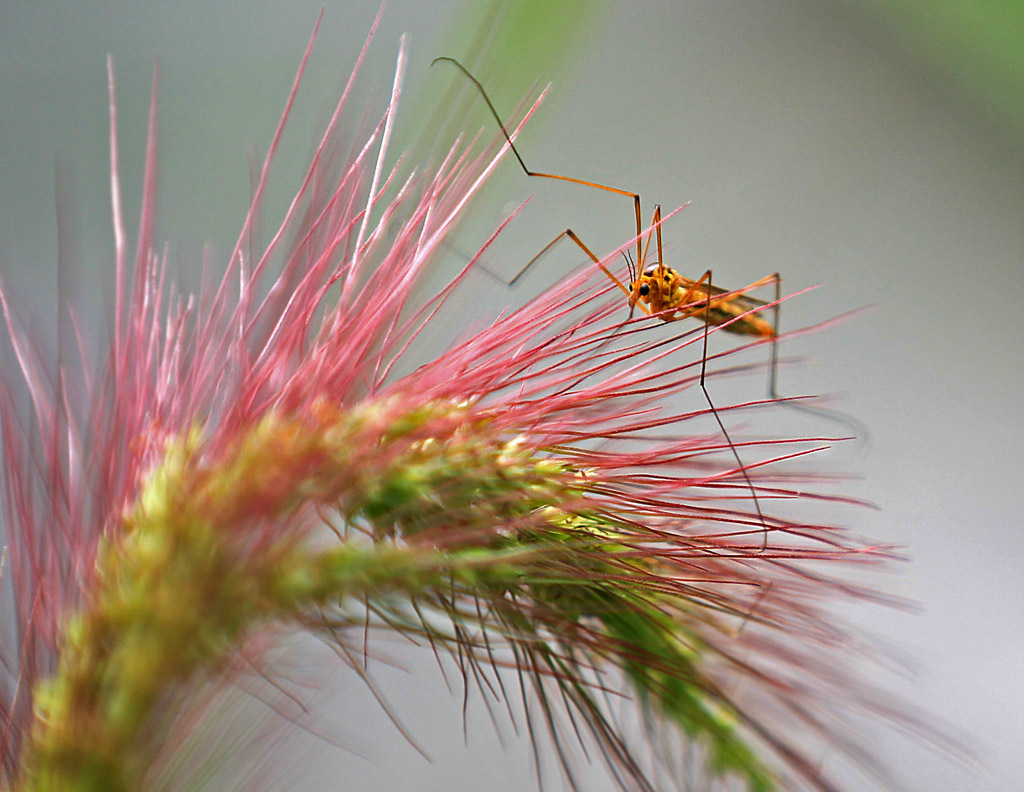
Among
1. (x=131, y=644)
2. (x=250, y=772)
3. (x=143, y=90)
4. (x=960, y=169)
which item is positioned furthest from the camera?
(x=960, y=169)

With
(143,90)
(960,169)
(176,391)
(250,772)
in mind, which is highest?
(960,169)

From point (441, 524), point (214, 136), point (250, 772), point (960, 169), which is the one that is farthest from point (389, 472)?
point (960, 169)

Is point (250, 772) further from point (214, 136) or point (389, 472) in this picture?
point (214, 136)

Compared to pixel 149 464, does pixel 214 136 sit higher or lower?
higher

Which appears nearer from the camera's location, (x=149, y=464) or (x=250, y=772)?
(x=149, y=464)

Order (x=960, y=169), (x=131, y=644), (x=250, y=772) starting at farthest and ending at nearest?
(x=960, y=169) < (x=250, y=772) < (x=131, y=644)

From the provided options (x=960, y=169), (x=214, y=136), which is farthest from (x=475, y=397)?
(x=960, y=169)
